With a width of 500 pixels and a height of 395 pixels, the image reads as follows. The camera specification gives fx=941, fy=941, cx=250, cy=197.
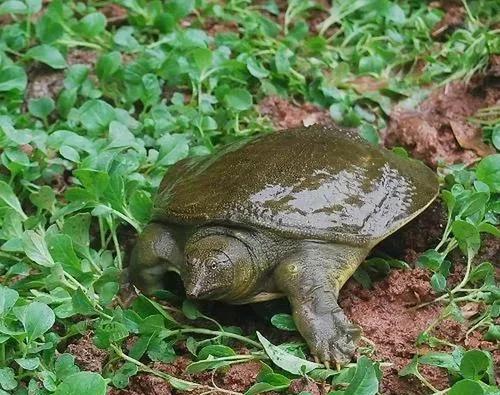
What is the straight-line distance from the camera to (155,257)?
299 centimetres

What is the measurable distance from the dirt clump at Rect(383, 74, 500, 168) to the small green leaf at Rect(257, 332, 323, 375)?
122 cm

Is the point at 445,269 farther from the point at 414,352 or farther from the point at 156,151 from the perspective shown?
the point at 156,151

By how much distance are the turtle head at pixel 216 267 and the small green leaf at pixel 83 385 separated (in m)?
0.41

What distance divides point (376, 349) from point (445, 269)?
17.9 inches

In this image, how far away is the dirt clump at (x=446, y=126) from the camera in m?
3.63

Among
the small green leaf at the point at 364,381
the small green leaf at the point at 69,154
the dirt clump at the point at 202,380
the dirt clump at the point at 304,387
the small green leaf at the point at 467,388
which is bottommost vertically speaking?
the dirt clump at the point at 202,380

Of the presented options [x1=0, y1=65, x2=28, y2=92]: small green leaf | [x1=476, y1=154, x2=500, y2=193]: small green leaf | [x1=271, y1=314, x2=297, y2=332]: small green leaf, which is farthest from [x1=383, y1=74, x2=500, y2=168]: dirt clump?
[x1=0, y1=65, x2=28, y2=92]: small green leaf

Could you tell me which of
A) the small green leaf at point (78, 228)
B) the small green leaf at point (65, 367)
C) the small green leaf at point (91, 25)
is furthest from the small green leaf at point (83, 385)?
the small green leaf at point (91, 25)

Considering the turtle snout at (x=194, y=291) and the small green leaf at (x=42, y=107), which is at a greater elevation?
the turtle snout at (x=194, y=291)

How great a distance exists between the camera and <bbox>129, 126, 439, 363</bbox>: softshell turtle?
2736mm

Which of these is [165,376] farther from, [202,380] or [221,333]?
[221,333]

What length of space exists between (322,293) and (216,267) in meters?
0.32

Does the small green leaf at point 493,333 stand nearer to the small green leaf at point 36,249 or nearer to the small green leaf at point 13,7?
the small green leaf at point 36,249

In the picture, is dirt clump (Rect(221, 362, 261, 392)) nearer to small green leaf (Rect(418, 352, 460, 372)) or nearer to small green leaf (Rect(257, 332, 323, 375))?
small green leaf (Rect(257, 332, 323, 375))
